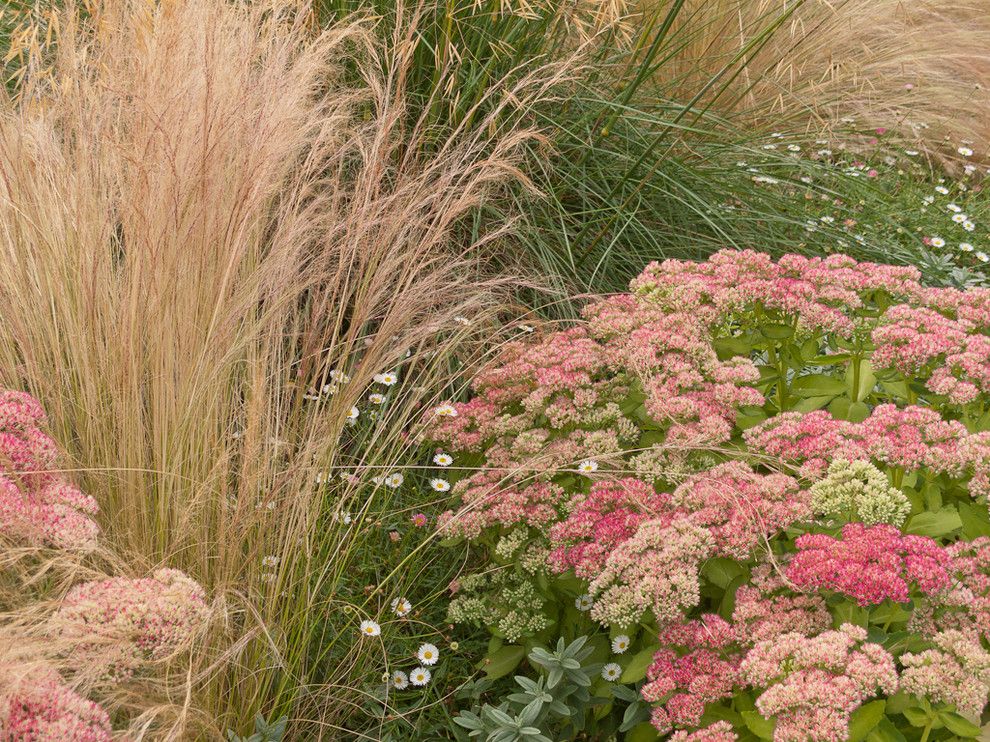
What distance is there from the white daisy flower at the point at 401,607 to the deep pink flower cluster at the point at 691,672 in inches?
26.1

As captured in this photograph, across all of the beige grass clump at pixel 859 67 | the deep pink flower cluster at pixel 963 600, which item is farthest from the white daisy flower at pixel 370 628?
the beige grass clump at pixel 859 67

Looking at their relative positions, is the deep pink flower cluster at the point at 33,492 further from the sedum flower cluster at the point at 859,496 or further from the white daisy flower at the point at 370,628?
the sedum flower cluster at the point at 859,496

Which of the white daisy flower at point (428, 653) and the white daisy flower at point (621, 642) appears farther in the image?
the white daisy flower at point (428, 653)

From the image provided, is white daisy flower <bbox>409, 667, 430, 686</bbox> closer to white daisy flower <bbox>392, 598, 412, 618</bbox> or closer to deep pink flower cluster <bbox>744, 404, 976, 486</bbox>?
white daisy flower <bbox>392, 598, 412, 618</bbox>

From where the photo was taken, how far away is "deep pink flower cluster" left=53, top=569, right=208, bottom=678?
1.39 meters

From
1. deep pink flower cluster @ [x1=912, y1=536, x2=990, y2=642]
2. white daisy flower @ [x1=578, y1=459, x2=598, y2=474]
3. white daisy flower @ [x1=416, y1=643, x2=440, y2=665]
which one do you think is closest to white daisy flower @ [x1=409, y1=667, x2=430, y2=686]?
white daisy flower @ [x1=416, y1=643, x2=440, y2=665]

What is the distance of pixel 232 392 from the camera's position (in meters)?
2.40

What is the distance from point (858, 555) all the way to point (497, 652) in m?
0.78

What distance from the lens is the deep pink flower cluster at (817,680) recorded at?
53.4 inches

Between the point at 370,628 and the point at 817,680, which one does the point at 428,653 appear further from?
the point at 817,680

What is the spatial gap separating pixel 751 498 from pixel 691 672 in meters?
0.31

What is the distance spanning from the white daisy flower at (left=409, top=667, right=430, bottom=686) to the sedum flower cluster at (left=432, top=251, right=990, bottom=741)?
0.82 ft

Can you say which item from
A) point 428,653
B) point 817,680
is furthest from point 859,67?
point 817,680

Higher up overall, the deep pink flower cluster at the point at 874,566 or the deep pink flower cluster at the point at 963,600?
the deep pink flower cluster at the point at 874,566
